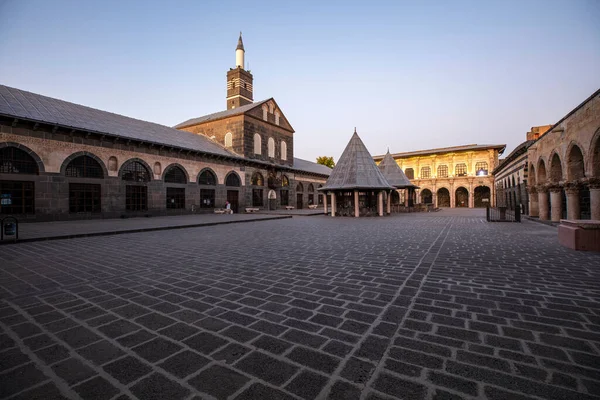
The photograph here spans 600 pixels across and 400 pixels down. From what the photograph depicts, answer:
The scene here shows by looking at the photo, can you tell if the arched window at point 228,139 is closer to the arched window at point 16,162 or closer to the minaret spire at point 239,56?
the minaret spire at point 239,56

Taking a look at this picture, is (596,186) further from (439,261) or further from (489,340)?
(489,340)

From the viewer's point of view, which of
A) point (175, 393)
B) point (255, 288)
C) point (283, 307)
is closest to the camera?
point (175, 393)

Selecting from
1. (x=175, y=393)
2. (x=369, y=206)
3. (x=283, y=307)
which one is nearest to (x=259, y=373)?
(x=175, y=393)

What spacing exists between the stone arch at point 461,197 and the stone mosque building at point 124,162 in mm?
32877

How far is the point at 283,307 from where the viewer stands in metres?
3.22

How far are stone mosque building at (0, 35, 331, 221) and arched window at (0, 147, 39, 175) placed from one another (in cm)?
4

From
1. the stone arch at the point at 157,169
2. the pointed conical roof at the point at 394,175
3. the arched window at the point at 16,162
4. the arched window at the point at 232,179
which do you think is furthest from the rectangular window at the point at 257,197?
the arched window at the point at 16,162

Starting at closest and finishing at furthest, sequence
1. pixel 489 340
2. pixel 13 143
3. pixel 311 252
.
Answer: pixel 489 340 → pixel 311 252 → pixel 13 143

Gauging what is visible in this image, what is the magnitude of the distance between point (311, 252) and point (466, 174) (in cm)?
4922

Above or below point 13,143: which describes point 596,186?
below

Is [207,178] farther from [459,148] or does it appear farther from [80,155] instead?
[459,148]

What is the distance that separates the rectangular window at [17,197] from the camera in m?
14.1

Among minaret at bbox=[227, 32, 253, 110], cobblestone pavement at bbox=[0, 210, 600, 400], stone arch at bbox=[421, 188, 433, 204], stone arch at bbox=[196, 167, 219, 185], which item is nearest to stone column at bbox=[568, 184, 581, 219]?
cobblestone pavement at bbox=[0, 210, 600, 400]

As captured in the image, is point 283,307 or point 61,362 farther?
point 283,307
